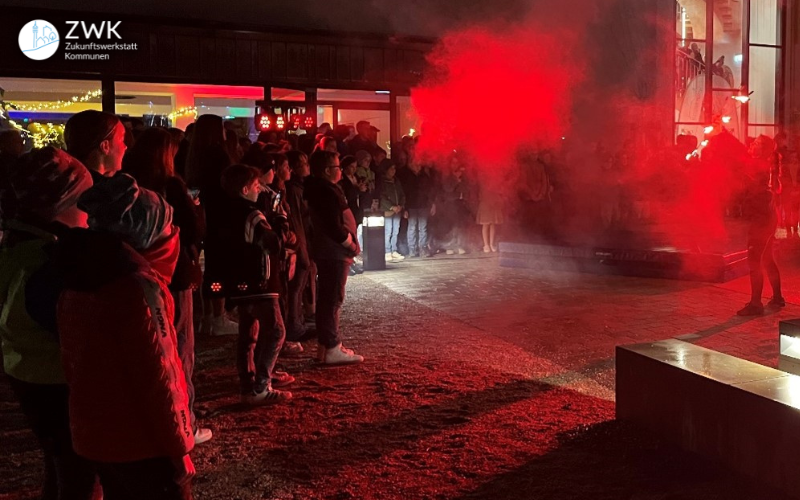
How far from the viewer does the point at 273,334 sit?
17.0 feet

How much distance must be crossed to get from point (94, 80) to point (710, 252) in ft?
37.6

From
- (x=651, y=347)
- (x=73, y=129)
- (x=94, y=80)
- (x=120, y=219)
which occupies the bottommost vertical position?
(x=651, y=347)

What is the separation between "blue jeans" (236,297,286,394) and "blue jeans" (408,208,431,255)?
785 cm

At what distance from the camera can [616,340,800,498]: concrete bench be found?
11.9 ft

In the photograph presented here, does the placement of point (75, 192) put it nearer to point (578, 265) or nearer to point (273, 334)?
point (273, 334)

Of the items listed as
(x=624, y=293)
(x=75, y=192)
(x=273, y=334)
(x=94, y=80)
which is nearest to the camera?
(x=75, y=192)

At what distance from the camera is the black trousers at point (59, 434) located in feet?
9.38

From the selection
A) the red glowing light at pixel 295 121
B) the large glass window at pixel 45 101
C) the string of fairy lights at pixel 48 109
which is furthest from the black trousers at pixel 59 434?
the large glass window at pixel 45 101

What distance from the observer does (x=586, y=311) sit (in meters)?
8.34

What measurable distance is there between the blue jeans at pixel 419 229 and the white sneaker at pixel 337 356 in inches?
267

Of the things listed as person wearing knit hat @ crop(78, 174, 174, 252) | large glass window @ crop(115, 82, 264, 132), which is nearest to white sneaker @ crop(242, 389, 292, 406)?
person wearing knit hat @ crop(78, 174, 174, 252)

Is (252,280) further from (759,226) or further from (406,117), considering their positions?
(406,117)

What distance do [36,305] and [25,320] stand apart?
0.14 meters

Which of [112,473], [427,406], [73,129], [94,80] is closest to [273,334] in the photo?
[427,406]
